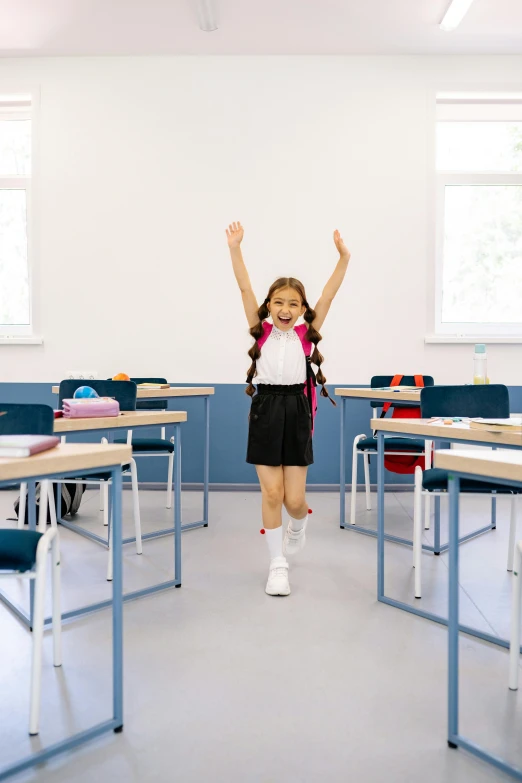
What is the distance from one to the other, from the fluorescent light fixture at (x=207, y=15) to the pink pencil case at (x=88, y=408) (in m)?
2.94

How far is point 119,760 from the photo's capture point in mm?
1380

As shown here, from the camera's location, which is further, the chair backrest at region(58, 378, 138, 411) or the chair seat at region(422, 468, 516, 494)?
the chair backrest at region(58, 378, 138, 411)

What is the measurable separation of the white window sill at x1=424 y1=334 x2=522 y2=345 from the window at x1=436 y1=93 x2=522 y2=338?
0.11 meters

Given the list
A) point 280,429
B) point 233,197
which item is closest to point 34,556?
point 280,429

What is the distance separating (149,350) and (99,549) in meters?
1.99

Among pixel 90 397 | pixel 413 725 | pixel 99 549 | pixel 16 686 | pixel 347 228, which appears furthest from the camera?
pixel 347 228

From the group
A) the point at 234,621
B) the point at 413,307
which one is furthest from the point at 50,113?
the point at 234,621

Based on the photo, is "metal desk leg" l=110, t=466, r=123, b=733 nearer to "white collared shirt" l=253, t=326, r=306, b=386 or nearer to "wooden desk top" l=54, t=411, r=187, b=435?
"wooden desk top" l=54, t=411, r=187, b=435

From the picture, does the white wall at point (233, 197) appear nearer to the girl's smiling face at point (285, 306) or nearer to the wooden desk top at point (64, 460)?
the girl's smiling face at point (285, 306)

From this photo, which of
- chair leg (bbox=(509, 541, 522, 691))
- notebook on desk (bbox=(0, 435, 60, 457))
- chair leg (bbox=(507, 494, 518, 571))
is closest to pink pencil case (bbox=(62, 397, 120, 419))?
notebook on desk (bbox=(0, 435, 60, 457))

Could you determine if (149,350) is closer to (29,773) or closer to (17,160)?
(17,160)

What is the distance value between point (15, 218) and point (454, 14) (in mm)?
3477

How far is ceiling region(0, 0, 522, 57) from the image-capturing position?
4.01 meters

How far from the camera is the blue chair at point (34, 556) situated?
140cm
